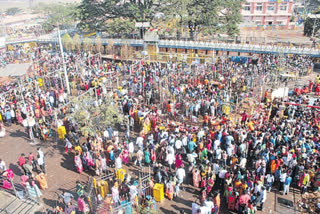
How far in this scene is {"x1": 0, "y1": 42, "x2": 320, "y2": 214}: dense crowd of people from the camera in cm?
1093

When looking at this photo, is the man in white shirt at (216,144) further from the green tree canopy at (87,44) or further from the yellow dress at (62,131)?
the green tree canopy at (87,44)

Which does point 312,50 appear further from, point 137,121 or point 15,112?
point 15,112

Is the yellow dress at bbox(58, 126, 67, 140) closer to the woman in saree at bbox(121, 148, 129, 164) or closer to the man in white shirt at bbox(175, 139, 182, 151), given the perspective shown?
the woman in saree at bbox(121, 148, 129, 164)

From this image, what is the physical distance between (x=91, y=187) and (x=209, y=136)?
6.14 m

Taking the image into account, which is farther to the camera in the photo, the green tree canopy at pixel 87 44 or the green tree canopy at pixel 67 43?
the green tree canopy at pixel 67 43

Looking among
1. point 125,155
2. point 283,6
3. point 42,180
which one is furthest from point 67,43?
point 283,6

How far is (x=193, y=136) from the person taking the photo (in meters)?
14.0

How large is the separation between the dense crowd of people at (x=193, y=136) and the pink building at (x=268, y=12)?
4245 centimetres

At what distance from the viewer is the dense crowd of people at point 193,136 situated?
35.9ft

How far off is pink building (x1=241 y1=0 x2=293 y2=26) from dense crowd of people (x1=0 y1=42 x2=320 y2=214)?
4245cm

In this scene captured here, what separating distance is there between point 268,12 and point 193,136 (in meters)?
57.4

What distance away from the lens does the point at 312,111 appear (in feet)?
55.4

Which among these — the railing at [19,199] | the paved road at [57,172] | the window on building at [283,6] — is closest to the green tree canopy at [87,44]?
the paved road at [57,172]

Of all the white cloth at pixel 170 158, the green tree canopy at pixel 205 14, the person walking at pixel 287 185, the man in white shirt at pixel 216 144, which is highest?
the green tree canopy at pixel 205 14
